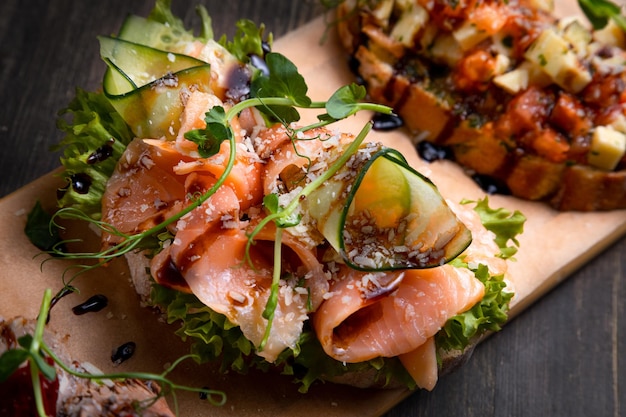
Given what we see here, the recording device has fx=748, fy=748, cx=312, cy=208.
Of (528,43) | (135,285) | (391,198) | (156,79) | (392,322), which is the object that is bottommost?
(135,285)

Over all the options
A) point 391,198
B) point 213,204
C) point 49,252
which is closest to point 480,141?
point 391,198

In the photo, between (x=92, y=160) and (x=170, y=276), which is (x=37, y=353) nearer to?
(x=170, y=276)

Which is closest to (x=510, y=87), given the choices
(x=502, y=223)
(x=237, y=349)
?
(x=502, y=223)

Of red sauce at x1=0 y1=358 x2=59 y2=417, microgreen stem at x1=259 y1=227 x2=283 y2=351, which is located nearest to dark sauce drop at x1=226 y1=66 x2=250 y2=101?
microgreen stem at x1=259 y1=227 x2=283 y2=351

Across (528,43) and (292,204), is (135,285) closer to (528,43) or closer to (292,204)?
(292,204)

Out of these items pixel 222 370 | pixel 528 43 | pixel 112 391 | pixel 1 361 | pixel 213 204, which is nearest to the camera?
pixel 1 361

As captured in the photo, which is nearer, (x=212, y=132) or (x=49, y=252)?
(x=212, y=132)

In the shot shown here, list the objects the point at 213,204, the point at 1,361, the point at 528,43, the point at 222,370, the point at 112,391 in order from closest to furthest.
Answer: the point at 1,361
the point at 112,391
the point at 213,204
the point at 222,370
the point at 528,43

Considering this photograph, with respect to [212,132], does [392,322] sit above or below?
below
